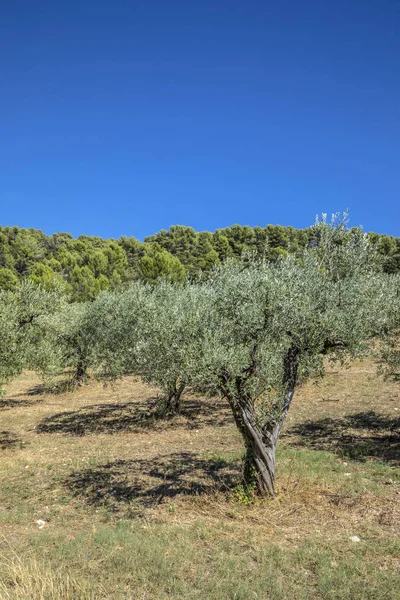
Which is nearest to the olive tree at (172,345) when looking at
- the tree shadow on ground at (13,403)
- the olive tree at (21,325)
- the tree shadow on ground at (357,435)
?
the olive tree at (21,325)

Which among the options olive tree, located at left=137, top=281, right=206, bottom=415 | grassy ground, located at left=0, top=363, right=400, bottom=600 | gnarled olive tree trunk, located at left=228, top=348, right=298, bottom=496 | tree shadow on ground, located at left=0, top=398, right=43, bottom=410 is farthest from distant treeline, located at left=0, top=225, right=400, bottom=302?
gnarled olive tree trunk, located at left=228, top=348, right=298, bottom=496

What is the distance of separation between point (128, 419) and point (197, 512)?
13118mm

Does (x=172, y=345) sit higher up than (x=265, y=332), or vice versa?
(x=265, y=332)

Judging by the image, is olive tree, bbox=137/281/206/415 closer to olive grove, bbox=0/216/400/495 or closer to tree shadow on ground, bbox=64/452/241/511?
olive grove, bbox=0/216/400/495

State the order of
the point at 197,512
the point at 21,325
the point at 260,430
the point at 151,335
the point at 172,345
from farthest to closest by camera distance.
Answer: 1. the point at 21,325
2. the point at 151,335
3. the point at 260,430
4. the point at 172,345
5. the point at 197,512

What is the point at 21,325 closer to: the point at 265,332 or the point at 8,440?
the point at 8,440

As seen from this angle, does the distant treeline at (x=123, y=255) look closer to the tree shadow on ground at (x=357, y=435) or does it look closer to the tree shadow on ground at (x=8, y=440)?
the tree shadow on ground at (x=8, y=440)

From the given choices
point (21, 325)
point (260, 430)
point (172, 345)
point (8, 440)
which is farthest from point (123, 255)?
point (260, 430)

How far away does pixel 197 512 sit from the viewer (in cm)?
1116

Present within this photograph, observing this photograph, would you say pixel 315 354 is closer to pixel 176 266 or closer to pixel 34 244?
pixel 176 266

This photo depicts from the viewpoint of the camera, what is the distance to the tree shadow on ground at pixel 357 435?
15402mm

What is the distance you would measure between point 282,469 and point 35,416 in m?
18.1

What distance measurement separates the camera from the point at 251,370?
10914 mm

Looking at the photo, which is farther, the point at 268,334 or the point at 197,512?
the point at 197,512
